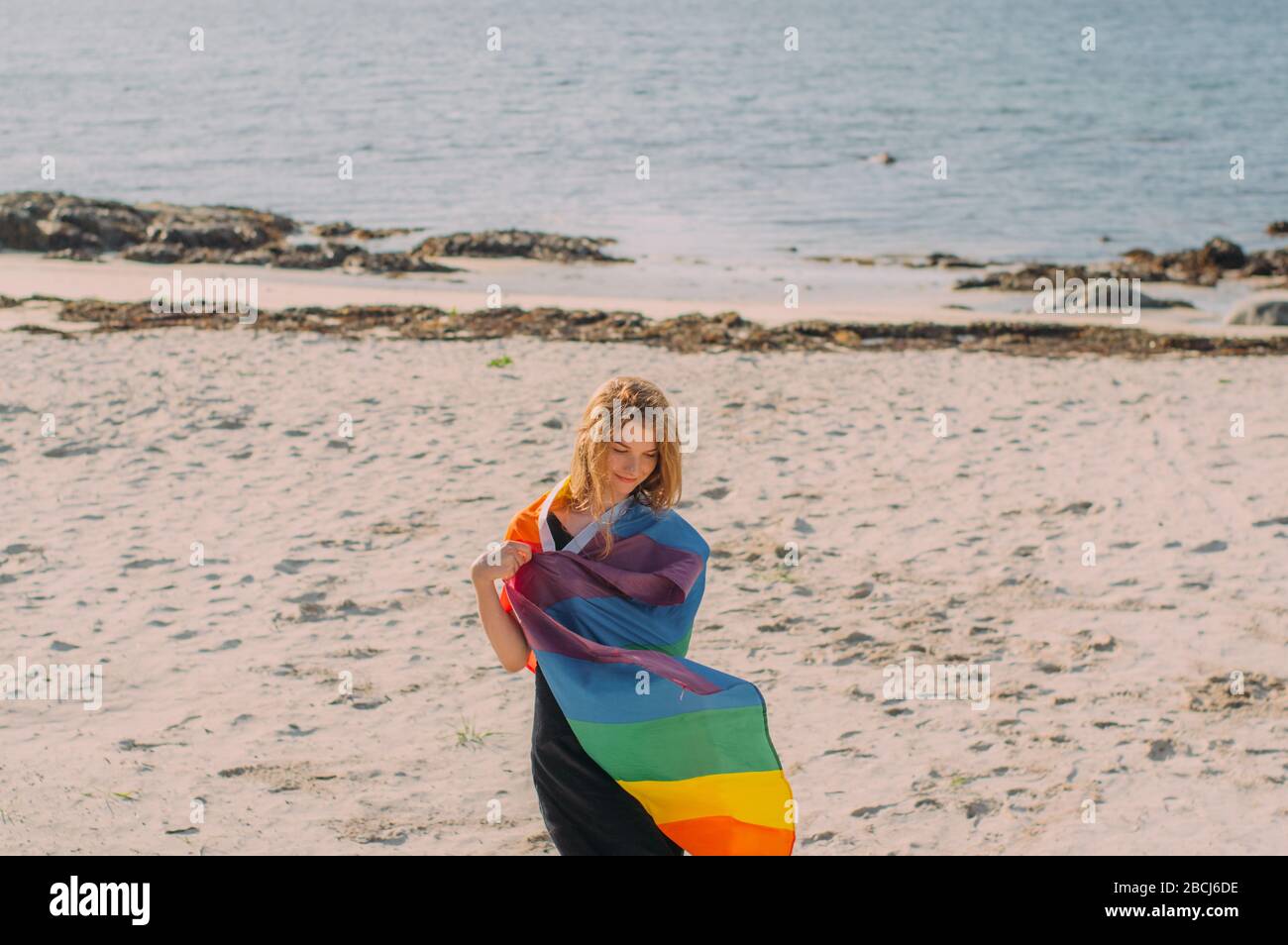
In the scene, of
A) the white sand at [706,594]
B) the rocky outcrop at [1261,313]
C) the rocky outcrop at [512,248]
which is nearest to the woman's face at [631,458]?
the white sand at [706,594]

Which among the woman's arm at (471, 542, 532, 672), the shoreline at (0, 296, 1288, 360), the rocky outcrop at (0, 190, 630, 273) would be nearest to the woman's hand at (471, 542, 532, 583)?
the woman's arm at (471, 542, 532, 672)

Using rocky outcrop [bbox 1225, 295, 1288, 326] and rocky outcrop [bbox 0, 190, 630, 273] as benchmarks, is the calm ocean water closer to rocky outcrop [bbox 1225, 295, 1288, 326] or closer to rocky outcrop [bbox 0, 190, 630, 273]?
rocky outcrop [bbox 0, 190, 630, 273]

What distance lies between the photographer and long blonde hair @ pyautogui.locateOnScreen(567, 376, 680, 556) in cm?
356

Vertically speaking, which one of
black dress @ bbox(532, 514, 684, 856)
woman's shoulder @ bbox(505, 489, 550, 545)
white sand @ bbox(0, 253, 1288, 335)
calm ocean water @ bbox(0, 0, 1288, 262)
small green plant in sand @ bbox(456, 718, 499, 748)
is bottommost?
small green plant in sand @ bbox(456, 718, 499, 748)

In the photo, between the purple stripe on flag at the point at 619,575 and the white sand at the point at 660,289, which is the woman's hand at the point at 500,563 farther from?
the white sand at the point at 660,289

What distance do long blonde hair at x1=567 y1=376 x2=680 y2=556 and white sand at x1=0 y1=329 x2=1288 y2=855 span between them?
1785 mm

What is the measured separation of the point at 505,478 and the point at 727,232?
1812 cm

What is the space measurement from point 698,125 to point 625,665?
42.2 meters

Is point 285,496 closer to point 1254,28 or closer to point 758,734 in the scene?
point 758,734

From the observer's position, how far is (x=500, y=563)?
11.7 feet

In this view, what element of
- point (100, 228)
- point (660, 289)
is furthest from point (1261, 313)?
point (100, 228)

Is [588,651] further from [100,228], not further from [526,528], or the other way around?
[100,228]

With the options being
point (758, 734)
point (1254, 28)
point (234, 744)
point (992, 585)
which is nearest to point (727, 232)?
point (992, 585)
